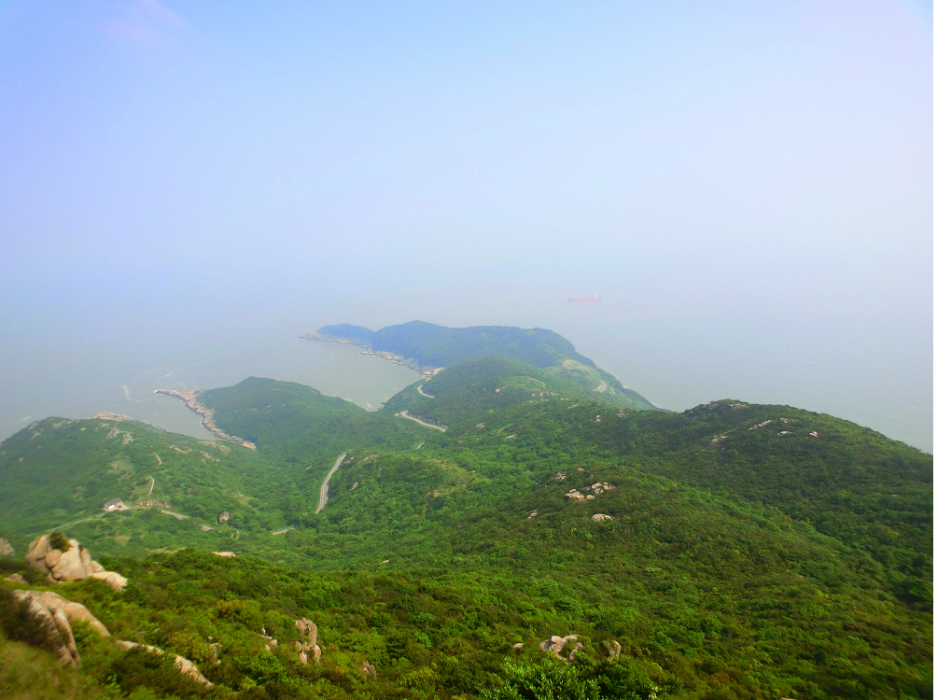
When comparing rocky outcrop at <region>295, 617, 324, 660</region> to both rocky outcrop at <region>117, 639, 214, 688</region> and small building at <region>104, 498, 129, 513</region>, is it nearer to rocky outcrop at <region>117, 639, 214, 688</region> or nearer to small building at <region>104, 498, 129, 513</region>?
rocky outcrop at <region>117, 639, 214, 688</region>

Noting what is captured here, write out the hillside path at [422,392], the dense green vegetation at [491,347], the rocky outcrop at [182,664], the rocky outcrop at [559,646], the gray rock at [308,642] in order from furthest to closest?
the dense green vegetation at [491,347] → the hillside path at [422,392] → the rocky outcrop at [559,646] → the gray rock at [308,642] → the rocky outcrop at [182,664]

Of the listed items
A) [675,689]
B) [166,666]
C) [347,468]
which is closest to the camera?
[166,666]

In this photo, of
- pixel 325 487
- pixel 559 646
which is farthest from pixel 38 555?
pixel 325 487

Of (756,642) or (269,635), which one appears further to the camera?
(756,642)

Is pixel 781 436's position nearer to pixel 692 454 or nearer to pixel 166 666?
pixel 692 454

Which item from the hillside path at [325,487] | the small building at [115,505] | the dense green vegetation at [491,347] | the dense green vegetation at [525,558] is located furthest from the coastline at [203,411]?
the dense green vegetation at [491,347]

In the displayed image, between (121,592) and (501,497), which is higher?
(121,592)

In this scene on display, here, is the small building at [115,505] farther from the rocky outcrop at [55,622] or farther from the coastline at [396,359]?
the coastline at [396,359]

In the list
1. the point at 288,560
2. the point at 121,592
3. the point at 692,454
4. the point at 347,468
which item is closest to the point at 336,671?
the point at 121,592
